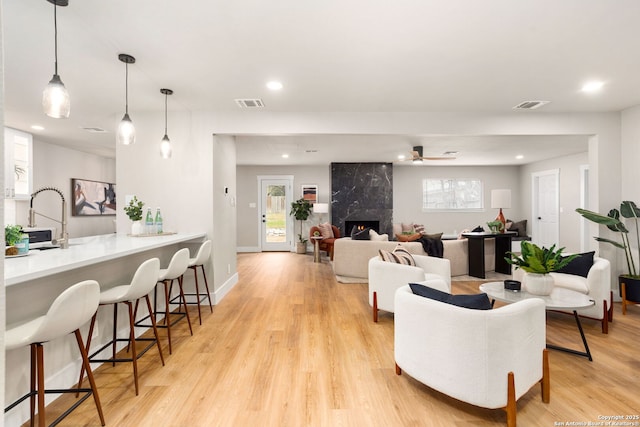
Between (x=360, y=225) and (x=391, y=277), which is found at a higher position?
(x=360, y=225)

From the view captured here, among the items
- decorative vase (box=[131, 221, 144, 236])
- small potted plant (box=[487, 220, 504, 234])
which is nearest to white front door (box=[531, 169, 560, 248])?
small potted plant (box=[487, 220, 504, 234])

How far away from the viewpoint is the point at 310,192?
Result: 914 cm

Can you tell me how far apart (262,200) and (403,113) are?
5636 millimetres

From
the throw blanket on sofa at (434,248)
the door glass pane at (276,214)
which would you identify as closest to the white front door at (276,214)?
the door glass pane at (276,214)

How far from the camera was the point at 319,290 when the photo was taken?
4789 millimetres

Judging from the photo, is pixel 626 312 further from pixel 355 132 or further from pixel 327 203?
pixel 327 203

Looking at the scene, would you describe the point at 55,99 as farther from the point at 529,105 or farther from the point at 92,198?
the point at 92,198

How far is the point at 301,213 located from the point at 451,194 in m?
4.48

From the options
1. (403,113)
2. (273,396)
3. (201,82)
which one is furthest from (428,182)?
(273,396)

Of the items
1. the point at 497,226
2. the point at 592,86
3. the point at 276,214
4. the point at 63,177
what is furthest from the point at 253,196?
the point at 592,86

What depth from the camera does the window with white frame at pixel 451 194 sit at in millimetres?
9439

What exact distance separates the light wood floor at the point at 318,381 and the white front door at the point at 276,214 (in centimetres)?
543

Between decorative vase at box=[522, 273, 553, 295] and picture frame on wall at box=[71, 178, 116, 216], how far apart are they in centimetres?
748

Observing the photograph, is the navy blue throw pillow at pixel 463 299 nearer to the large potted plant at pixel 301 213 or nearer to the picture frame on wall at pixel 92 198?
the large potted plant at pixel 301 213
